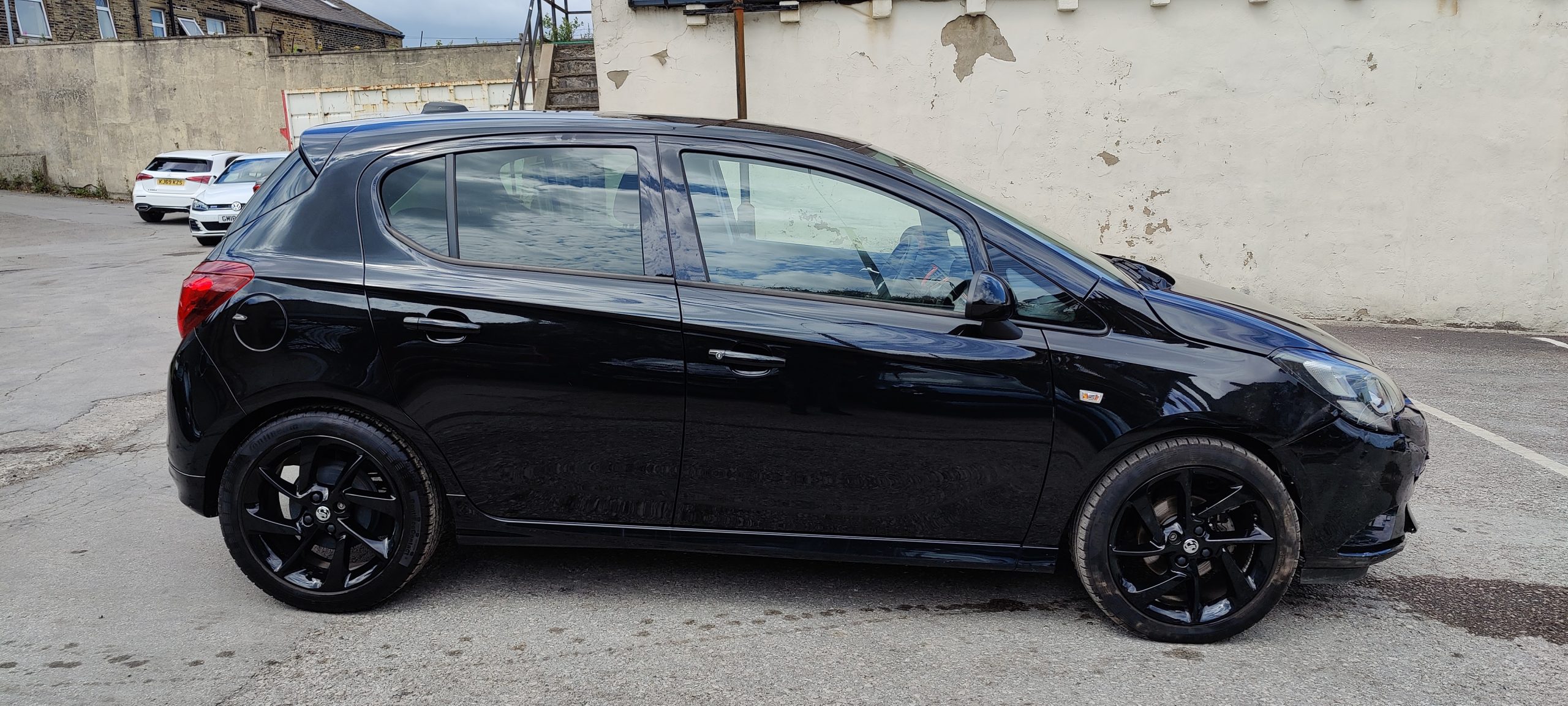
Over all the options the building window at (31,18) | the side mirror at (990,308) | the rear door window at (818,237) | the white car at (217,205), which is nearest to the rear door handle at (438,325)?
the rear door window at (818,237)

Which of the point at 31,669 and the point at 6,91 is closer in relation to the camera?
the point at 31,669

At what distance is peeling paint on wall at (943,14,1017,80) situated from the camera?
9.43 meters

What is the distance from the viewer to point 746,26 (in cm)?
984

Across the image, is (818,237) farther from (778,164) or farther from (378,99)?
(378,99)

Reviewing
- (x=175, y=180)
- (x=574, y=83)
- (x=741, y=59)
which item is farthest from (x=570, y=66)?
(x=175, y=180)

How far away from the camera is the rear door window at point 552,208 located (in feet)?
10.6

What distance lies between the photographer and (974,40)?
31.1 feet

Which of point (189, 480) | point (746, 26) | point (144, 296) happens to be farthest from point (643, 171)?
point (144, 296)

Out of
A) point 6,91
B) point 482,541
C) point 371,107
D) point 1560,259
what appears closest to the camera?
point 482,541

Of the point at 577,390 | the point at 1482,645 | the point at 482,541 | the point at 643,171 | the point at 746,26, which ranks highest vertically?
the point at 746,26

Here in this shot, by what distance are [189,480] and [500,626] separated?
1.14m

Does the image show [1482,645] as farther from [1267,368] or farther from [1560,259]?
[1560,259]

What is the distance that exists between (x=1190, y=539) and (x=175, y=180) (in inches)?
850

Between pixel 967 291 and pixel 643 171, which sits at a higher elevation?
pixel 643 171
